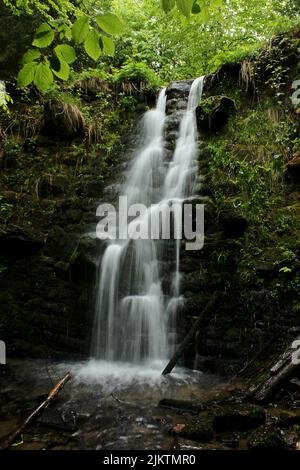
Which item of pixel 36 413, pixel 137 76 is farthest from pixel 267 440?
pixel 137 76

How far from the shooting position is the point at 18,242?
19.5 feet

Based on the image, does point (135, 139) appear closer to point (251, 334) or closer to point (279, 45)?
point (279, 45)

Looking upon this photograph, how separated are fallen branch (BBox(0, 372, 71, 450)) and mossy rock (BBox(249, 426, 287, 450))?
190 cm

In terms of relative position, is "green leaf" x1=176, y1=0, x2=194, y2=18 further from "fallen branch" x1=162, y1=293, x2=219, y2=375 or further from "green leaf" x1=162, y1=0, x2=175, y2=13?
"fallen branch" x1=162, y1=293, x2=219, y2=375

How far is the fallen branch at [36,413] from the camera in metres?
2.80

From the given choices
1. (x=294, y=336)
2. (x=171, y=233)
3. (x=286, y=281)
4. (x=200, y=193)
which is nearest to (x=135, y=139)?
(x=200, y=193)

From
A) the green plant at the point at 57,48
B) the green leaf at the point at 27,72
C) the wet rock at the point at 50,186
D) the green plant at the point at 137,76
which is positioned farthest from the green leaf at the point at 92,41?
the green plant at the point at 137,76

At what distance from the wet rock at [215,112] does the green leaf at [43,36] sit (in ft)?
19.7

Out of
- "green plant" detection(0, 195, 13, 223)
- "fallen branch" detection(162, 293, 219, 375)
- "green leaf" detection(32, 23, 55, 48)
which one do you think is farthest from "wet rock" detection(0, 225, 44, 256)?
"green leaf" detection(32, 23, 55, 48)

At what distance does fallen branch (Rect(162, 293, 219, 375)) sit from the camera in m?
4.30

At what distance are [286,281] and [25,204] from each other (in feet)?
16.0

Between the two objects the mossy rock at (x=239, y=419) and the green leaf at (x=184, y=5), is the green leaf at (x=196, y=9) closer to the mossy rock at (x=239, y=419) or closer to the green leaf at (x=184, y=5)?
the green leaf at (x=184, y=5)

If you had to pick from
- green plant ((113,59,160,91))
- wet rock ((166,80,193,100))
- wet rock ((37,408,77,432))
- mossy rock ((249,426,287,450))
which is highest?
green plant ((113,59,160,91))

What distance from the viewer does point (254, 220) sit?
512cm
